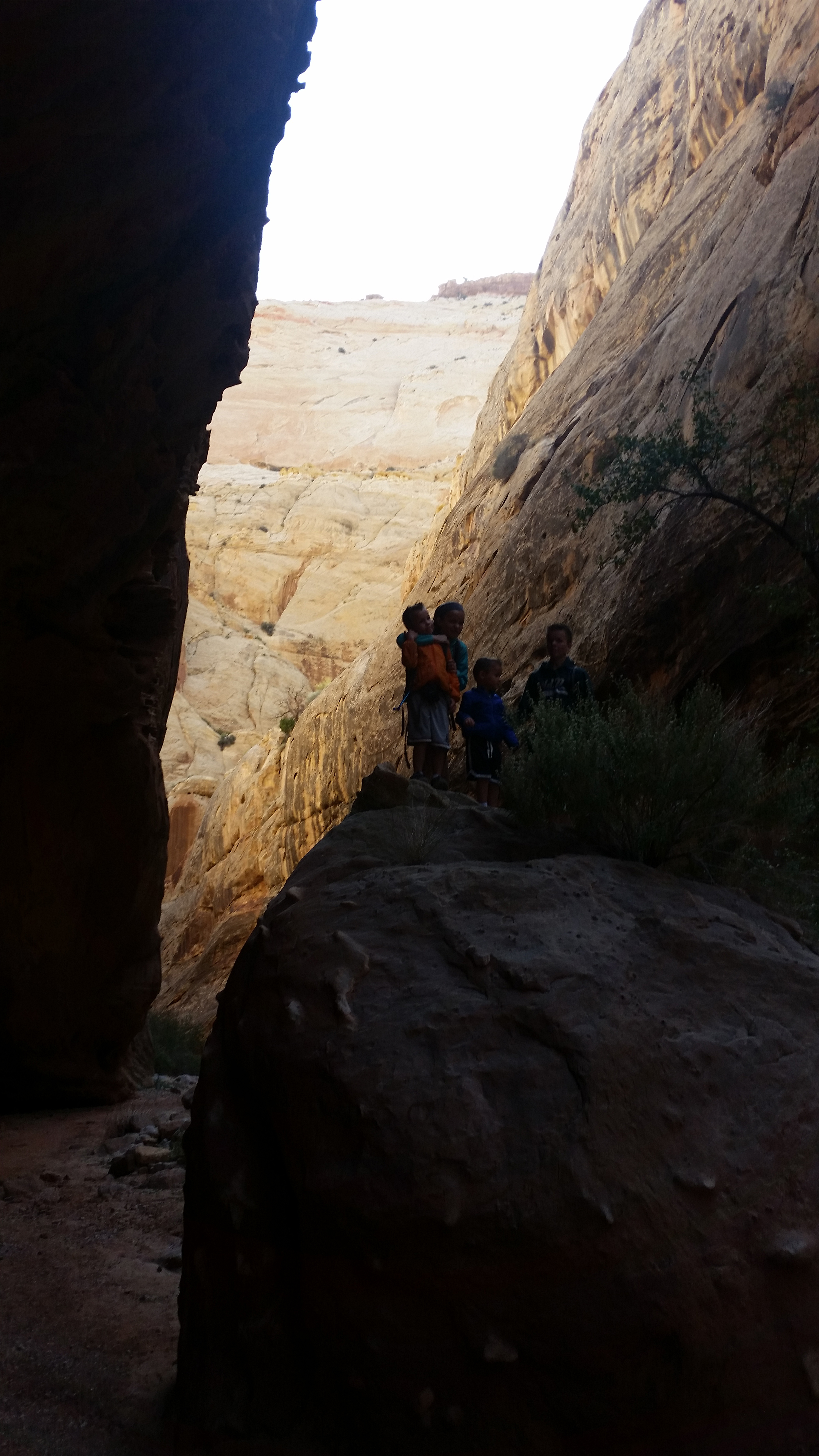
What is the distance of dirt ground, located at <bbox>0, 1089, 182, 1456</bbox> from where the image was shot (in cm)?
347

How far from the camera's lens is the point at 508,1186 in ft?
9.75

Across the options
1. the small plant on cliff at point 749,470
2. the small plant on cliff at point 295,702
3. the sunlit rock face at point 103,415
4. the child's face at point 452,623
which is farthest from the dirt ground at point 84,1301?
the small plant on cliff at point 295,702

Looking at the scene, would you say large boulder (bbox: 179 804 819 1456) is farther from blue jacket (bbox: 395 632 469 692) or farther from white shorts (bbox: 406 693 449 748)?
blue jacket (bbox: 395 632 469 692)

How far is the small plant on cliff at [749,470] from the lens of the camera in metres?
8.15

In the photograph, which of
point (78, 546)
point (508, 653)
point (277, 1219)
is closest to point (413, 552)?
point (508, 653)

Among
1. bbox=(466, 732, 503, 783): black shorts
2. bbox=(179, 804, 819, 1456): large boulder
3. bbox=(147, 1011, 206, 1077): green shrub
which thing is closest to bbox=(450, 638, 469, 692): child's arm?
bbox=(466, 732, 503, 783): black shorts

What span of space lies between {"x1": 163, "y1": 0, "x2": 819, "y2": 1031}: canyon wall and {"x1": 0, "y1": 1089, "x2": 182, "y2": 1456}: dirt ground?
239 inches

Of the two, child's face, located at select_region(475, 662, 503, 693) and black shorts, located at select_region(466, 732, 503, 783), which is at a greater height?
child's face, located at select_region(475, 662, 503, 693)

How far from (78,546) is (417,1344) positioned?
4.63m

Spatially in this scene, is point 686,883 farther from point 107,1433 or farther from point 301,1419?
point 107,1433

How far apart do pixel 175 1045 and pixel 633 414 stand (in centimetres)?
1014

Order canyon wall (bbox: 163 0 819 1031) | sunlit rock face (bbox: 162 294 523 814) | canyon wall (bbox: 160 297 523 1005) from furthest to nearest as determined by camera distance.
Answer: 1. sunlit rock face (bbox: 162 294 523 814)
2. canyon wall (bbox: 160 297 523 1005)
3. canyon wall (bbox: 163 0 819 1031)

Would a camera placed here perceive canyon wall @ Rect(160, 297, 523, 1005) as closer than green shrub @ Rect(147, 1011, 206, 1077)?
No

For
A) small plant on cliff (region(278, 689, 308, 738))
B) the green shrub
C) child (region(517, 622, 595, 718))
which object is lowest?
the green shrub
